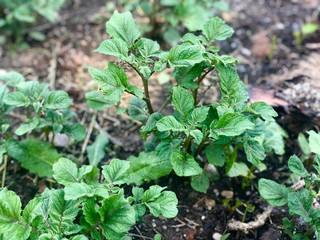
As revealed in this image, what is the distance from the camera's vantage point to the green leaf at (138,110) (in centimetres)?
232

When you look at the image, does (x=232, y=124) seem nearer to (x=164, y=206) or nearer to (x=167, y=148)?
(x=167, y=148)

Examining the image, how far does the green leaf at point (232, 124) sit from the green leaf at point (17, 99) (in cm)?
88

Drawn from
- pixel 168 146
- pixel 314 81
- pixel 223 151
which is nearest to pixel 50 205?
pixel 168 146

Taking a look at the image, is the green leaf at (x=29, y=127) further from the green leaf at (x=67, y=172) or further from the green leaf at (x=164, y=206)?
the green leaf at (x=164, y=206)

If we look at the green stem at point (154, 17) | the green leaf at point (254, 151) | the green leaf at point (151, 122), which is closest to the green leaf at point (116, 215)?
the green leaf at point (151, 122)

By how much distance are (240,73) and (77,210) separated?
1555mm

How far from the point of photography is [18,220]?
193cm

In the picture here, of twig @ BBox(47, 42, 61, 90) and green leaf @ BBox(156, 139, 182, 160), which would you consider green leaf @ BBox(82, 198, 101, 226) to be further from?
twig @ BBox(47, 42, 61, 90)

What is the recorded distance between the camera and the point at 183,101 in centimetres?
211

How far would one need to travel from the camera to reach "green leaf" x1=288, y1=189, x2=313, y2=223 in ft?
6.73

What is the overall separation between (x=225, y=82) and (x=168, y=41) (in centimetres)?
114

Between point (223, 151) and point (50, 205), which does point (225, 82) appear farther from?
point (50, 205)

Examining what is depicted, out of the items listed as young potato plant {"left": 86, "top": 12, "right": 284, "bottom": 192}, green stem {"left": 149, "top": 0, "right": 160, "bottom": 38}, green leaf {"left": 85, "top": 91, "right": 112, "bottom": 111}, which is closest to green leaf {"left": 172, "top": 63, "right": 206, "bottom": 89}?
young potato plant {"left": 86, "top": 12, "right": 284, "bottom": 192}

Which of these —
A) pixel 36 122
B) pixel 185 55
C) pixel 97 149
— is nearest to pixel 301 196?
pixel 185 55
